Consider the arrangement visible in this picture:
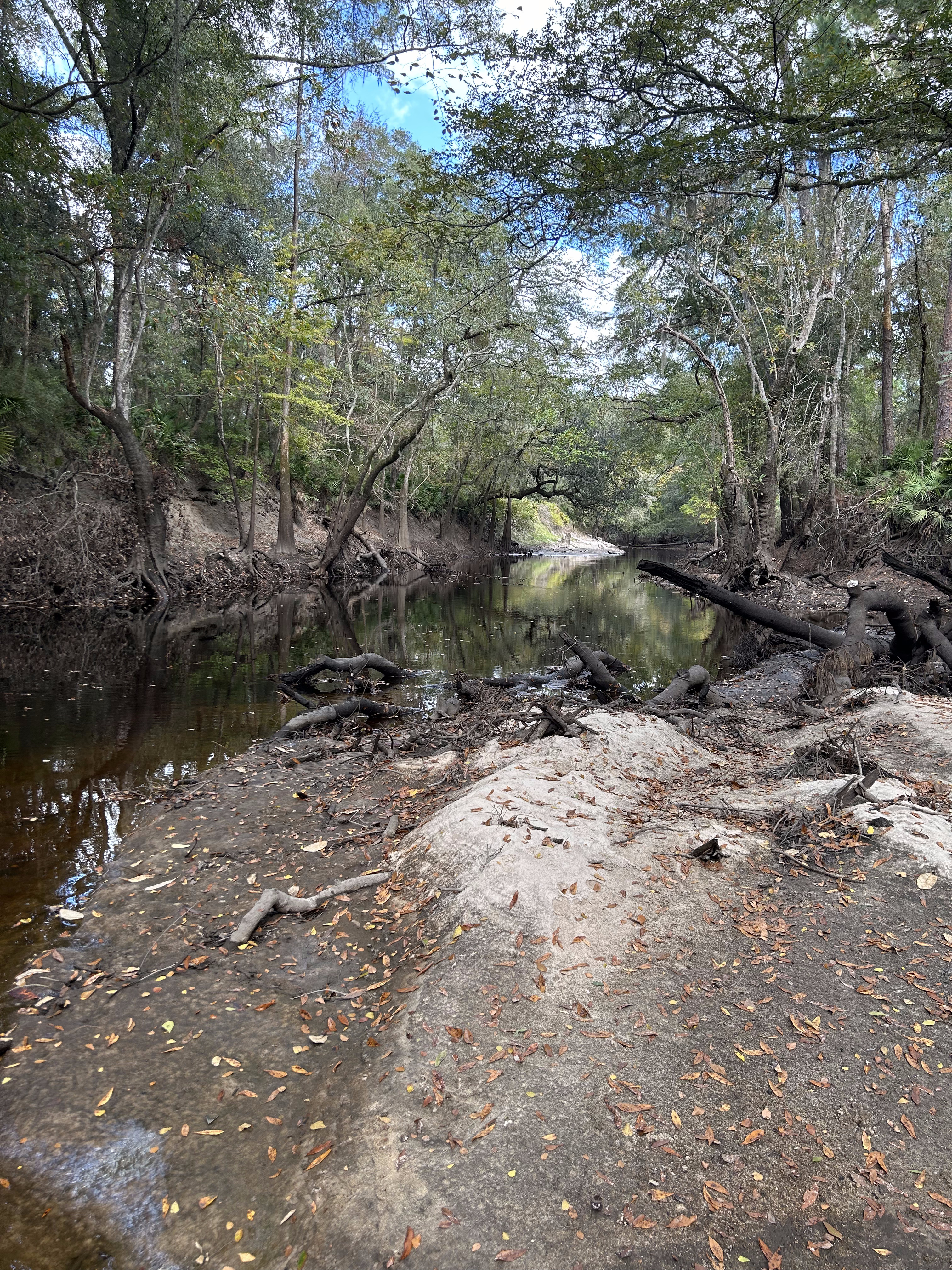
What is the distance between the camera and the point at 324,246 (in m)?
17.8

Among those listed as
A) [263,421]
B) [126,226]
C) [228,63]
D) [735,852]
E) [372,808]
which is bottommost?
[372,808]

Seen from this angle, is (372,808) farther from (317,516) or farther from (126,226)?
(317,516)

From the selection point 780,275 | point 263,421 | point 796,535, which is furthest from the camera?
point 263,421

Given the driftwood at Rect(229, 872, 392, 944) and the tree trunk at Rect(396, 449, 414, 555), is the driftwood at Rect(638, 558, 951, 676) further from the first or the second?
the tree trunk at Rect(396, 449, 414, 555)

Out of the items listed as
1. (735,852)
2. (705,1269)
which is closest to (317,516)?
(735,852)

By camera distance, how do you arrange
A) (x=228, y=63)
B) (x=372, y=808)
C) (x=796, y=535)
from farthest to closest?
(x=796, y=535) < (x=228, y=63) < (x=372, y=808)

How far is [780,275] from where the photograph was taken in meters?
19.3

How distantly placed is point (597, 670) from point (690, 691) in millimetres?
1316

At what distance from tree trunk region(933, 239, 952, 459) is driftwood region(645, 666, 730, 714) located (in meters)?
11.2

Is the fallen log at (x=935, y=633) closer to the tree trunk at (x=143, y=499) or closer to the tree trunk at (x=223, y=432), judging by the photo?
the tree trunk at (x=143, y=499)

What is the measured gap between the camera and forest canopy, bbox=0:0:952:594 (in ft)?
21.2

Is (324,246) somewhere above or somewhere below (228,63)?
below

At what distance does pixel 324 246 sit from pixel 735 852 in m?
18.5

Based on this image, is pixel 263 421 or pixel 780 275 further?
pixel 263 421
